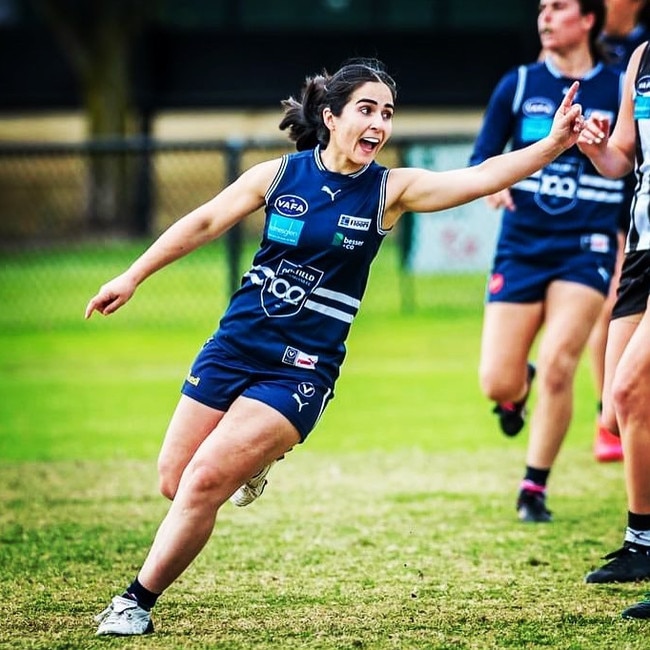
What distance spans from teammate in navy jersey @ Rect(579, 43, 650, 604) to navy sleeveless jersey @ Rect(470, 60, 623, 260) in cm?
129

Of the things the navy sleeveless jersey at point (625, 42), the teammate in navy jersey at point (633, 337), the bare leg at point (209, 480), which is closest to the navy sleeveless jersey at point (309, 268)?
the bare leg at point (209, 480)

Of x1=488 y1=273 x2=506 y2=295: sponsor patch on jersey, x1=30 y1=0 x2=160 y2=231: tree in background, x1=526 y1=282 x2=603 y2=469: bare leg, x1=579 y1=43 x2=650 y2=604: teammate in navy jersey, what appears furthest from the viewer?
x1=30 y1=0 x2=160 y2=231: tree in background

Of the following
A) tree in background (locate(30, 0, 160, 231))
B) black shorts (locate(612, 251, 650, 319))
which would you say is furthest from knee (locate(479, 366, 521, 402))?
tree in background (locate(30, 0, 160, 231))

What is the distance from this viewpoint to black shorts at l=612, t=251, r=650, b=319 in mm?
5453

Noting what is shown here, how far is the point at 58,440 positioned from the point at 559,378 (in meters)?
3.97

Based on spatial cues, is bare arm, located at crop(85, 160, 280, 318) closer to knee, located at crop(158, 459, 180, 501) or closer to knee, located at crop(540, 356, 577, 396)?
knee, located at crop(158, 459, 180, 501)

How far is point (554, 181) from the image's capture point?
7.05 metres

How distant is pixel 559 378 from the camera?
6973 mm

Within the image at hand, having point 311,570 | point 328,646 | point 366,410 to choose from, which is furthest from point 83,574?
point 366,410

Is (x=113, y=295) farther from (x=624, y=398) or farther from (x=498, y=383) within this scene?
(x=498, y=383)

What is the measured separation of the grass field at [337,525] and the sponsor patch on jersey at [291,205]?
1471 millimetres

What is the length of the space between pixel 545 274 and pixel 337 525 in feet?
5.27

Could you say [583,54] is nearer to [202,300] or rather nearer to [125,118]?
[202,300]

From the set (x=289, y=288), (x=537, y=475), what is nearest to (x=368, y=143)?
(x=289, y=288)
